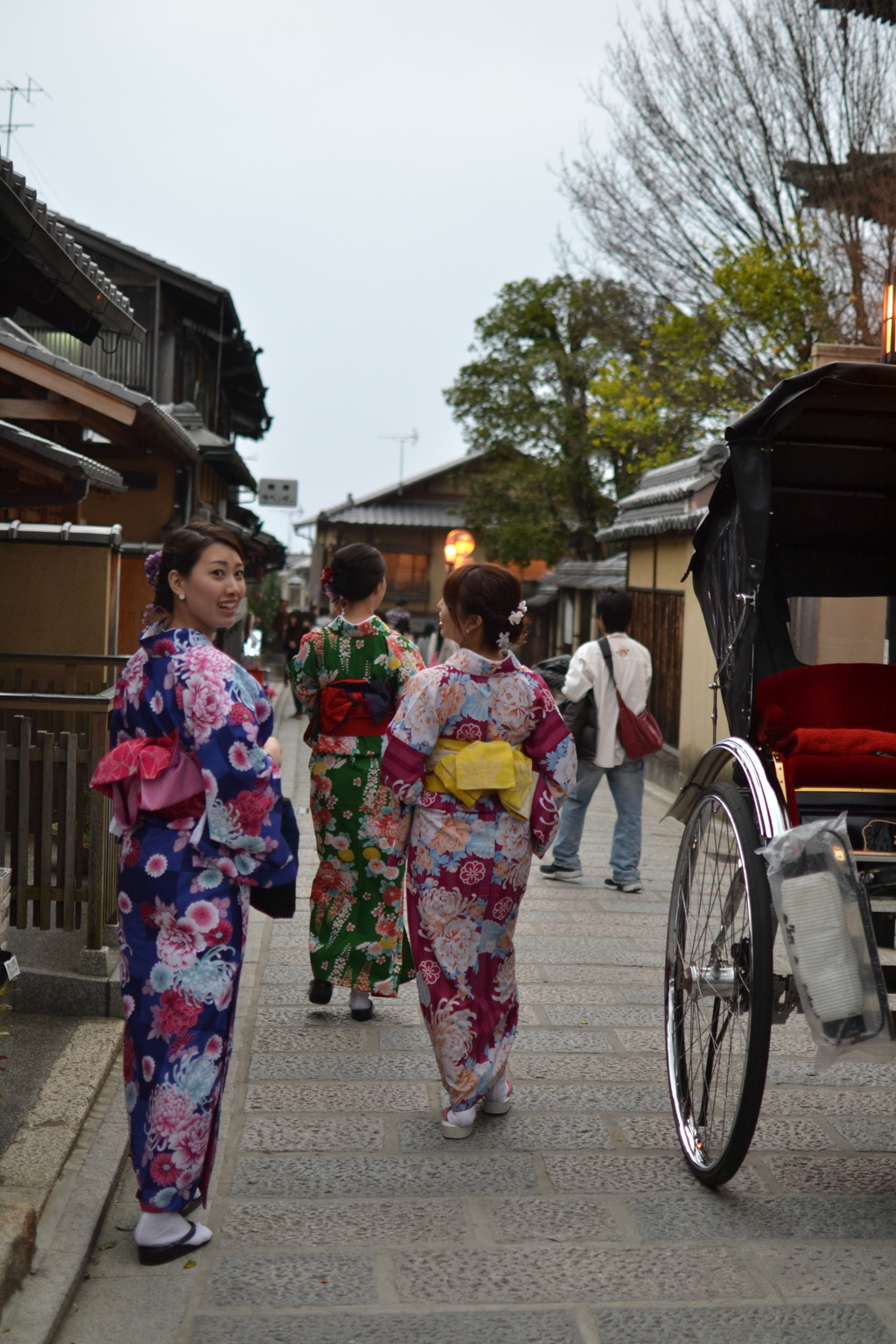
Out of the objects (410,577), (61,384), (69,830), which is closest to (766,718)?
(69,830)

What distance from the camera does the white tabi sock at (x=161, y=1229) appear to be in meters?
3.25

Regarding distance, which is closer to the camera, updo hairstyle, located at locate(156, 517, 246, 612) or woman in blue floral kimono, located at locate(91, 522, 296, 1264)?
woman in blue floral kimono, located at locate(91, 522, 296, 1264)

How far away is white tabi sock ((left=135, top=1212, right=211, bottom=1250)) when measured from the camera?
3248mm

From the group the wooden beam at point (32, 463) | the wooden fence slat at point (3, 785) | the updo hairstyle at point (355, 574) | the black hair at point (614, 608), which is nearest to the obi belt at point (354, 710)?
the updo hairstyle at point (355, 574)

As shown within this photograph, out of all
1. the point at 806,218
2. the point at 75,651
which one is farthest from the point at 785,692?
the point at 806,218

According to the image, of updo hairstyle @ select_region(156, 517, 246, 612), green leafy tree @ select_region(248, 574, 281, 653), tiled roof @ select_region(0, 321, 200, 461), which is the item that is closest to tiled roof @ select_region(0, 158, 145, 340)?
updo hairstyle @ select_region(156, 517, 246, 612)

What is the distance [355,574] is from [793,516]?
1.83 meters

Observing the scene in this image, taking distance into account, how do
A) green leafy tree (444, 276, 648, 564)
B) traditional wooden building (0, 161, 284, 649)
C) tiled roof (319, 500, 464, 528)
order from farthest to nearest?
tiled roof (319, 500, 464, 528), green leafy tree (444, 276, 648, 564), traditional wooden building (0, 161, 284, 649)

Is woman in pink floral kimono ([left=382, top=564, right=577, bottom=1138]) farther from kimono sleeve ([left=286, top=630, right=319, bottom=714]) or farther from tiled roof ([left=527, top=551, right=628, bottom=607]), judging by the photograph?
tiled roof ([left=527, top=551, right=628, bottom=607])

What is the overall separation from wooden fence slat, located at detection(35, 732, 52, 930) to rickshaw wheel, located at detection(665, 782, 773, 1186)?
2.45 meters

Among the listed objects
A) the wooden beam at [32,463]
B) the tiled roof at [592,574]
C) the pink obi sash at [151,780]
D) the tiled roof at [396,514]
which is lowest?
the pink obi sash at [151,780]

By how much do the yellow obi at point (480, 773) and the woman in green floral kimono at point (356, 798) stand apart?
3.81ft

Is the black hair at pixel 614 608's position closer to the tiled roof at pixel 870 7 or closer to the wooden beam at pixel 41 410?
the wooden beam at pixel 41 410

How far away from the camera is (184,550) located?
338 centimetres
